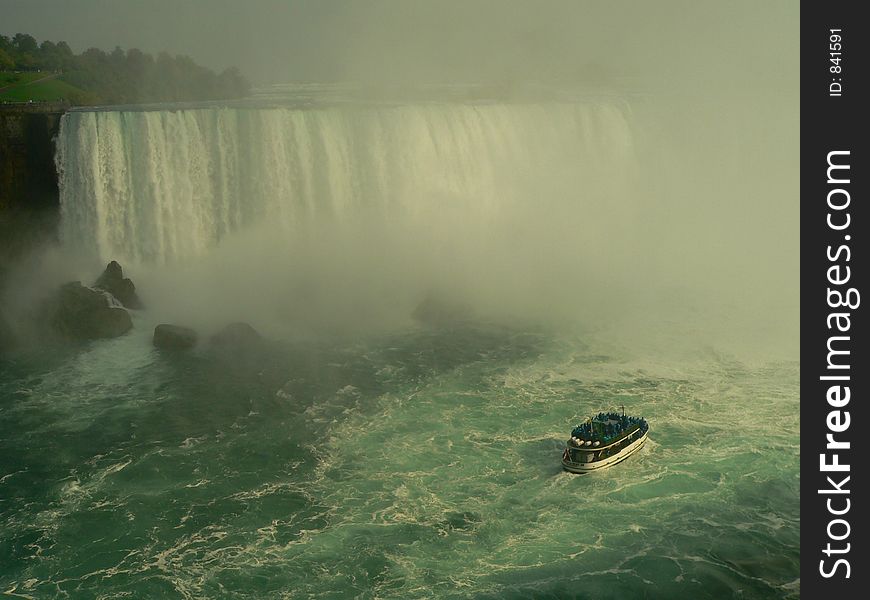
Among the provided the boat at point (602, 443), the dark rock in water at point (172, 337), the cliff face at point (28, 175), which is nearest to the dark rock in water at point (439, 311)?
the dark rock in water at point (172, 337)

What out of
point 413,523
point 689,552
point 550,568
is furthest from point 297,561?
point 689,552

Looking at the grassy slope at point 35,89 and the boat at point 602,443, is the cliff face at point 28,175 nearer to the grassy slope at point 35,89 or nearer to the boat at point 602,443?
the grassy slope at point 35,89

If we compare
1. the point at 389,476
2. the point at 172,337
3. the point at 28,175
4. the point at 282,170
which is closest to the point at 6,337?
the point at 172,337

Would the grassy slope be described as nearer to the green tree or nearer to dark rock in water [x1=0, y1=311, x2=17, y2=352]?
the green tree

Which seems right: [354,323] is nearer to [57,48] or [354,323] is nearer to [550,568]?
[550,568]

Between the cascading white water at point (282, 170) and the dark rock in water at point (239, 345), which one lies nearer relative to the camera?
the dark rock in water at point (239, 345)

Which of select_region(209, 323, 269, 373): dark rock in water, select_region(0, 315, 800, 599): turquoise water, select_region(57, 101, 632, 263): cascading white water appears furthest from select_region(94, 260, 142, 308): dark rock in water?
select_region(209, 323, 269, 373): dark rock in water
